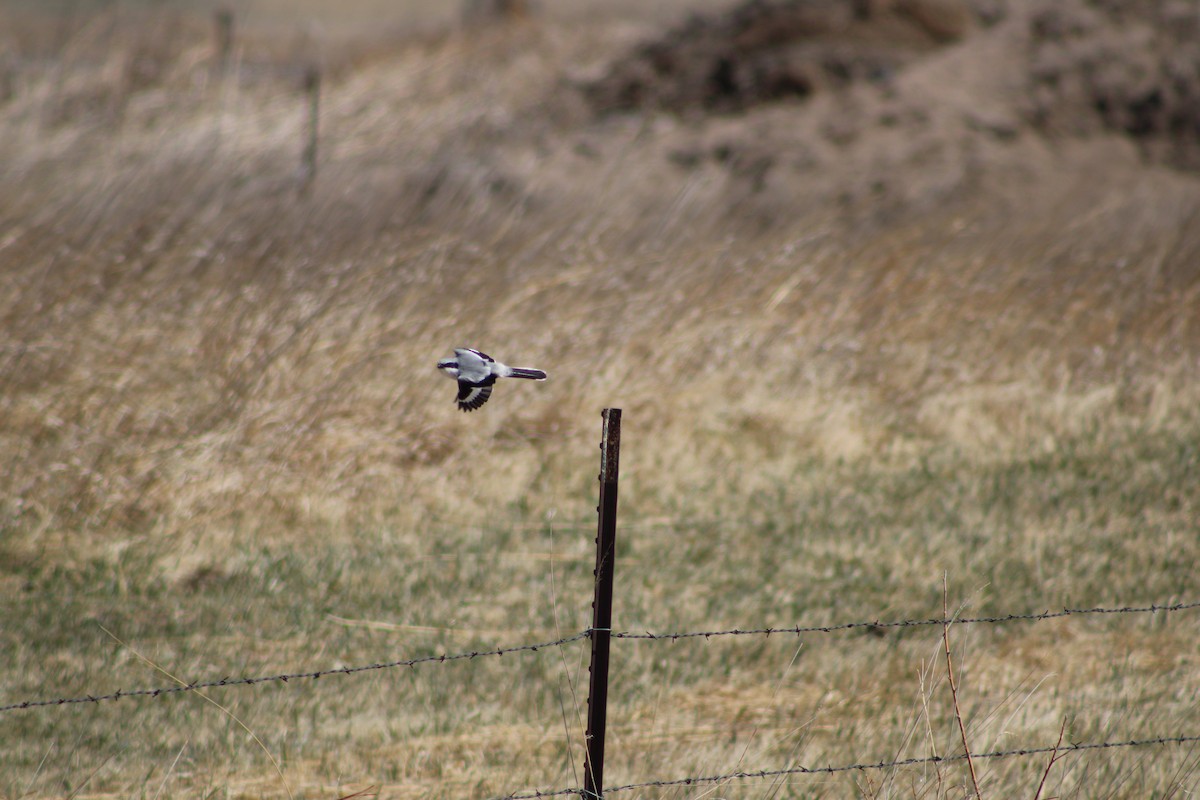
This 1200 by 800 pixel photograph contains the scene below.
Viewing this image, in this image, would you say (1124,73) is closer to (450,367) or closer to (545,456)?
(545,456)

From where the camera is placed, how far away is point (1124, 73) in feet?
42.5

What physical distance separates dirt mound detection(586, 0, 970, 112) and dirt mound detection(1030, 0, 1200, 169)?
1369 millimetres

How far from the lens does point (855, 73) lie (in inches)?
532

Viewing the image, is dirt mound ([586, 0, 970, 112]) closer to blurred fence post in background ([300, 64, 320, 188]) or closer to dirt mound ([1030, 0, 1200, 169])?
dirt mound ([1030, 0, 1200, 169])

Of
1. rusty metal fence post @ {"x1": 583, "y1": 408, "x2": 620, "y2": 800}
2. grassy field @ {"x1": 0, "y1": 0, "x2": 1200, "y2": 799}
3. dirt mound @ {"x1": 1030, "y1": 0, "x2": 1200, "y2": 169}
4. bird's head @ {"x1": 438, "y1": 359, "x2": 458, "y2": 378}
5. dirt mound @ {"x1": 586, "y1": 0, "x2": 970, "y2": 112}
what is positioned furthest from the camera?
dirt mound @ {"x1": 586, "y1": 0, "x2": 970, "y2": 112}

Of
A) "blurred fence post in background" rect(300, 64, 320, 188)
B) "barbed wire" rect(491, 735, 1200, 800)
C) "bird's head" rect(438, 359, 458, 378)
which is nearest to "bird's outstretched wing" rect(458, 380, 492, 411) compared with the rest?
"bird's head" rect(438, 359, 458, 378)

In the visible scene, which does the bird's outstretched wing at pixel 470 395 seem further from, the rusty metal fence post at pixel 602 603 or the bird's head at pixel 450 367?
the rusty metal fence post at pixel 602 603

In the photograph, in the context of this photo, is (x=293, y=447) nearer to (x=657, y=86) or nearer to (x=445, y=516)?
(x=445, y=516)

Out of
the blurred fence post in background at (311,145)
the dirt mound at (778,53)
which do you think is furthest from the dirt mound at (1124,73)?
the blurred fence post in background at (311,145)

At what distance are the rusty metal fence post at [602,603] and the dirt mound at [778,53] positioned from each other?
11.3m

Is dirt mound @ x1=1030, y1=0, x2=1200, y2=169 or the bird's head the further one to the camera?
dirt mound @ x1=1030, y1=0, x2=1200, y2=169

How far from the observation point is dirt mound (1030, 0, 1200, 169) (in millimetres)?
12547

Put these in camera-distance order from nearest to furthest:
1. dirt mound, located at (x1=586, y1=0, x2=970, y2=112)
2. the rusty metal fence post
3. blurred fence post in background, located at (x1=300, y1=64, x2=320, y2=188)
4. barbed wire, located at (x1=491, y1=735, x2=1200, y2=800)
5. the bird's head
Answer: the bird's head
the rusty metal fence post
barbed wire, located at (x1=491, y1=735, x2=1200, y2=800)
blurred fence post in background, located at (x1=300, y1=64, x2=320, y2=188)
dirt mound, located at (x1=586, y1=0, x2=970, y2=112)

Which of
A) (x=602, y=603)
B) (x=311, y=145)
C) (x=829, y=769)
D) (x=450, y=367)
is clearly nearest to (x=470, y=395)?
(x=450, y=367)
